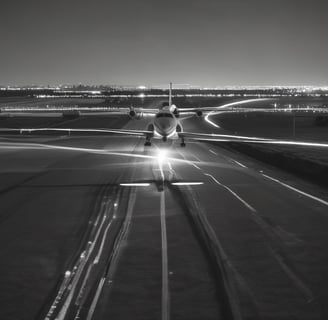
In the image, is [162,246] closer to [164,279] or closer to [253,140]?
[164,279]

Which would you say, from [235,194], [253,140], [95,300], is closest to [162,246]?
[95,300]

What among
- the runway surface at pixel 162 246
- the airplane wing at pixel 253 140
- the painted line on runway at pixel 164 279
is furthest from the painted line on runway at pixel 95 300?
the airplane wing at pixel 253 140

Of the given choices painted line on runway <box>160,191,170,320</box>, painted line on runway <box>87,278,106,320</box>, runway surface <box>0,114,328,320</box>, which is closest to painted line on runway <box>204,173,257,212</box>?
runway surface <box>0,114,328,320</box>

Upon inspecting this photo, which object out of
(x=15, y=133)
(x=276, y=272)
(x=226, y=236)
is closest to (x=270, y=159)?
(x=226, y=236)

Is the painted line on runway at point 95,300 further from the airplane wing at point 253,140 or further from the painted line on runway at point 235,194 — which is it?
the airplane wing at point 253,140

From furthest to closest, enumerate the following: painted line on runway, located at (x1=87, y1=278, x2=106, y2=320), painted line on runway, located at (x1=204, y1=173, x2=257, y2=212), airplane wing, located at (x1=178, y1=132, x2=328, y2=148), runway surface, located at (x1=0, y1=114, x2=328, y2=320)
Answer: airplane wing, located at (x1=178, y1=132, x2=328, y2=148) < painted line on runway, located at (x1=204, y1=173, x2=257, y2=212) < runway surface, located at (x1=0, y1=114, x2=328, y2=320) < painted line on runway, located at (x1=87, y1=278, x2=106, y2=320)

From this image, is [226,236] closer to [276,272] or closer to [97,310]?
[276,272]

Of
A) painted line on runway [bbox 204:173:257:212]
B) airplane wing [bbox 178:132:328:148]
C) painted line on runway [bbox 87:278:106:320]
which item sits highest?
painted line on runway [bbox 87:278:106:320]

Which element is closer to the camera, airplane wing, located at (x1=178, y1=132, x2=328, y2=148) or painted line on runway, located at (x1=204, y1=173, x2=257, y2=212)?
painted line on runway, located at (x1=204, y1=173, x2=257, y2=212)

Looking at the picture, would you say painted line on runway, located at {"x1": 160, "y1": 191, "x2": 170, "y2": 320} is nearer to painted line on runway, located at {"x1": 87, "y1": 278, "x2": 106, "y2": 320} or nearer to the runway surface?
the runway surface

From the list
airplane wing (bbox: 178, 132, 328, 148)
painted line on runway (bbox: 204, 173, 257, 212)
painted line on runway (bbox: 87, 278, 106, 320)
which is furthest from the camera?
airplane wing (bbox: 178, 132, 328, 148)
